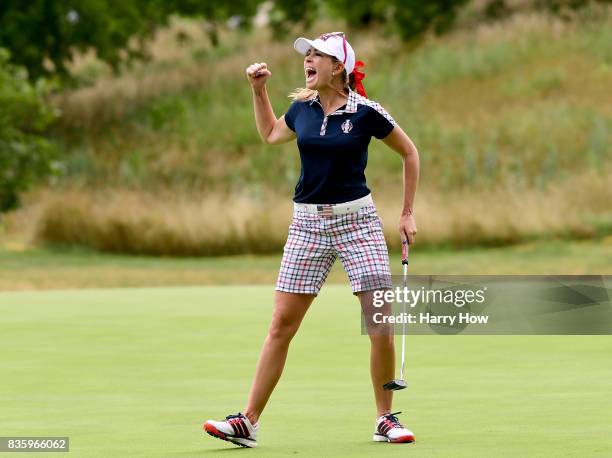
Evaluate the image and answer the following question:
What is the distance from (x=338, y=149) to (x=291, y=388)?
2780 mm

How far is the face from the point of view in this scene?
316 inches

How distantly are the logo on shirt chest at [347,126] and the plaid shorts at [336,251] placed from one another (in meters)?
0.41

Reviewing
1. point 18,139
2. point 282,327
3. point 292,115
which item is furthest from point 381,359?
point 18,139

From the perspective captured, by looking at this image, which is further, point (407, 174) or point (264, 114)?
point (264, 114)

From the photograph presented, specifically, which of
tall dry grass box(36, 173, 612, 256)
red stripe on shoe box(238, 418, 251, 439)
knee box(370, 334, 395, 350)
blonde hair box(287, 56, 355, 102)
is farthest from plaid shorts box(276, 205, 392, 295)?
tall dry grass box(36, 173, 612, 256)

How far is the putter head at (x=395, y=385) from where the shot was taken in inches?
311

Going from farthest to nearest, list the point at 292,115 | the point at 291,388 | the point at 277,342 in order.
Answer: the point at 291,388
the point at 292,115
the point at 277,342

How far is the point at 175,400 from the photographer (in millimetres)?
9656

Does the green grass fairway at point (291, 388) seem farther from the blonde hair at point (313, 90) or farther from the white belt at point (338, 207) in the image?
the blonde hair at point (313, 90)

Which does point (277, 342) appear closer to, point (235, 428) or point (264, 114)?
point (235, 428)

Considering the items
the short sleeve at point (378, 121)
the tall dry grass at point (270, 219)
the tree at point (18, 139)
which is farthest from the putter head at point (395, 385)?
the tree at point (18, 139)

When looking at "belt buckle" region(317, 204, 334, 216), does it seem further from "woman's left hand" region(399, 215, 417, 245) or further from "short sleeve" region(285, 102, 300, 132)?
"short sleeve" region(285, 102, 300, 132)

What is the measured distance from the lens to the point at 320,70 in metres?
8.03

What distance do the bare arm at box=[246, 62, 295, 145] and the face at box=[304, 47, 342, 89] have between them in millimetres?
281
